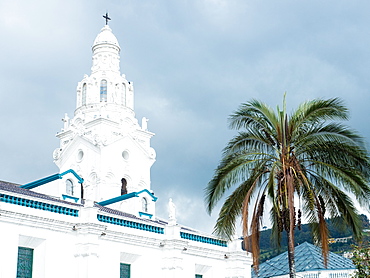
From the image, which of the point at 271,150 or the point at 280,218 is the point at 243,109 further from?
the point at 280,218

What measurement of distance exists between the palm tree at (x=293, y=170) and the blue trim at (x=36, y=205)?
658 centimetres

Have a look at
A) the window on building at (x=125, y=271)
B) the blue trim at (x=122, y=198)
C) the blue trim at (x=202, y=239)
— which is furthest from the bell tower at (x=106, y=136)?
the window on building at (x=125, y=271)

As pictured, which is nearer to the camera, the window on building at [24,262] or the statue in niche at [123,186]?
the window on building at [24,262]

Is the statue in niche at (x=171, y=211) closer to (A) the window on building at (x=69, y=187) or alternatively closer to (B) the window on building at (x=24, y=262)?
(A) the window on building at (x=69, y=187)

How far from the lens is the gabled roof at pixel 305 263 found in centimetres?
5077

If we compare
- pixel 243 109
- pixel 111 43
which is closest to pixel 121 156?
pixel 111 43

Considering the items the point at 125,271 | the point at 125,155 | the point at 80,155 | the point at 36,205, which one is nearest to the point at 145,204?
the point at 125,155

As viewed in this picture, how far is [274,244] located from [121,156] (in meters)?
17.7

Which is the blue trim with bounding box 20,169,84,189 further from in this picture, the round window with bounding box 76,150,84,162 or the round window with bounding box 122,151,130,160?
the round window with bounding box 122,151,130,160

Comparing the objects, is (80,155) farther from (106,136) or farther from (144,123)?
(144,123)

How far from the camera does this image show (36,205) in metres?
25.5

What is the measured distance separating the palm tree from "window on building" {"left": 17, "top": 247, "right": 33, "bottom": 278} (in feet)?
25.6

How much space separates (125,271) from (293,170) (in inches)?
418

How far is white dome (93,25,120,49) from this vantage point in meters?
45.6
